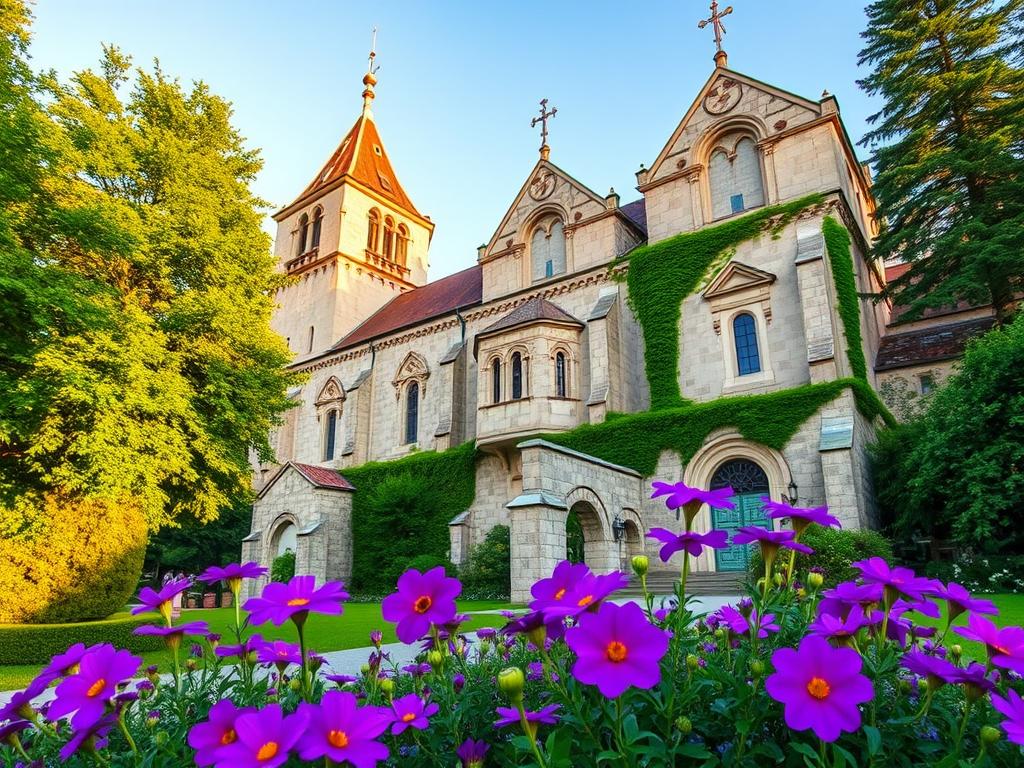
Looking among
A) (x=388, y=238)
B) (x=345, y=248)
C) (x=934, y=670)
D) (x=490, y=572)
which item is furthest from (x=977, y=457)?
(x=388, y=238)

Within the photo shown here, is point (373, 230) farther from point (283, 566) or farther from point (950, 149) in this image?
point (950, 149)

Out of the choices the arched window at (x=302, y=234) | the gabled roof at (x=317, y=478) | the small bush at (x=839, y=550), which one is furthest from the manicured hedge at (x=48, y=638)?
the arched window at (x=302, y=234)

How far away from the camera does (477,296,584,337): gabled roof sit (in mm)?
22219

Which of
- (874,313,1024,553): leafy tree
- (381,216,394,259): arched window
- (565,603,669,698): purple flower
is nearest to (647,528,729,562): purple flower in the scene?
(565,603,669,698): purple flower

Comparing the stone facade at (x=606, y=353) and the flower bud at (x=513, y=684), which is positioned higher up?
the stone facade at (x=606, y=353)

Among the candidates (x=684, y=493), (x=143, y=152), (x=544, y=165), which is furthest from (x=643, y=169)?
(x=684, y=493)

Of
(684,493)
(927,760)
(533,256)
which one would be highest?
(533,256)

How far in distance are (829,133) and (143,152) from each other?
67.3 ft

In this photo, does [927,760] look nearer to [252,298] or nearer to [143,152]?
[252,298]

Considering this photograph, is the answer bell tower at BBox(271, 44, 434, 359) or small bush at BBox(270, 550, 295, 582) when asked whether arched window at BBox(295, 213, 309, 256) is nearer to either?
bell tower at BBox(271, 44, 434, 359)

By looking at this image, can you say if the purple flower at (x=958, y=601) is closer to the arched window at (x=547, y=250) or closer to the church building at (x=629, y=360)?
the church building at (x=629, y=360)

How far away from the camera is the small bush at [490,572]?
19.6 metres

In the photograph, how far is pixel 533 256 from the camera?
86.1 feet

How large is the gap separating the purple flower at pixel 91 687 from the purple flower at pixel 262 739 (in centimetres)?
46
